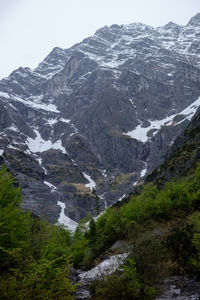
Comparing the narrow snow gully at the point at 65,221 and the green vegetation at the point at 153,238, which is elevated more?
the narrow snow gully at the point at 65,221

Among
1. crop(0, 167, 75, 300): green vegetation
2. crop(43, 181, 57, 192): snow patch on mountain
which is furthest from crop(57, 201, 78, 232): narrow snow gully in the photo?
crop(0, 167, 75, 300): green vegetation

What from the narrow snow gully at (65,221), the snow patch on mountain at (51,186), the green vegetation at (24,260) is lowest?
the green vegetation at (24,260)

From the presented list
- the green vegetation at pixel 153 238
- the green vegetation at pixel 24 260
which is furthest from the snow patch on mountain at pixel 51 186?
the green vegetation at pixel 24 260

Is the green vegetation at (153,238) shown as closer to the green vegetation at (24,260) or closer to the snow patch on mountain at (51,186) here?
the green vegetation at (24,260)

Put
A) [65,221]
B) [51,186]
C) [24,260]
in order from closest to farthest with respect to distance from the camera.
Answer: [24,260], [65,221], [51,186]

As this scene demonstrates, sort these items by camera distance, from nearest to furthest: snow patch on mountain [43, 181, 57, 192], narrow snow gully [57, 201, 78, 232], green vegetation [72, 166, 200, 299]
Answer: green vegetation [72, 166, 200, 299], narrow snow gully [57, 201, 78, 232], snow patch on mountain [43, 181, 57, 192]

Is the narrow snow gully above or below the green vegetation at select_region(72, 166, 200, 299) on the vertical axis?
above

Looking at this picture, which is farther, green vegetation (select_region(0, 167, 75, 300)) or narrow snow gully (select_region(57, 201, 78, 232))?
narrow snow gully (select_region(57, 201, 78, 232))

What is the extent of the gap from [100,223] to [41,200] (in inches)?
4492

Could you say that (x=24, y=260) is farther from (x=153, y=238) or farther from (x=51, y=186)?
(x=51, y=186)

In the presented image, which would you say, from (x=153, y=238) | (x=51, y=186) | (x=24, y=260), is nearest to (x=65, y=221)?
(x=51, y=186)

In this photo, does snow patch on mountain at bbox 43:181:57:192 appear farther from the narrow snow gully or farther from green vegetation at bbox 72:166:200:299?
green vegetation at bbox 72:166:200:299

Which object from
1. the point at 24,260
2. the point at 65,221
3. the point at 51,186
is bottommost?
the point at 24,260

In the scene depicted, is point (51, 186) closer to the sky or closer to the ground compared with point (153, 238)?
closer to the sky
